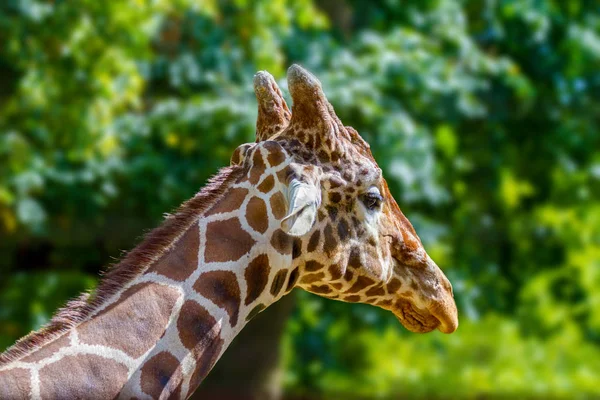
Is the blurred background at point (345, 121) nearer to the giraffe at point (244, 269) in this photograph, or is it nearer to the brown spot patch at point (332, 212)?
the giraffe at point (244, 269)

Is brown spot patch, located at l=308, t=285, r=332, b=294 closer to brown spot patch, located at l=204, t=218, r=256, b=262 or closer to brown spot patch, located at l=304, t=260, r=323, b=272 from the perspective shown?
brown spot patch, located at l=304, t=260, r=323, b=272

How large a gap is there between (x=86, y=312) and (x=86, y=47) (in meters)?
6.32

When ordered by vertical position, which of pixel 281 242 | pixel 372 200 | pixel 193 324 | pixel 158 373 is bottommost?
pixel 158 373

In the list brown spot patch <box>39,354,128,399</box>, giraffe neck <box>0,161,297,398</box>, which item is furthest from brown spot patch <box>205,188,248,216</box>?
brown spot patch <box>39,354,128,399</box>

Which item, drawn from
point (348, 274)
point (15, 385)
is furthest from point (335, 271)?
point (15, 385)

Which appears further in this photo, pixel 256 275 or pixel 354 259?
pixel 354 259

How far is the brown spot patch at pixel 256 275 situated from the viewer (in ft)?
10.5

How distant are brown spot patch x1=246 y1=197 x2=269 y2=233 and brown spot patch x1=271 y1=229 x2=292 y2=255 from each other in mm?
43

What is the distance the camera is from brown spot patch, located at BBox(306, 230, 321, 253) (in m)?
3.31

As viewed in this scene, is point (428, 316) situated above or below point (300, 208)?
above

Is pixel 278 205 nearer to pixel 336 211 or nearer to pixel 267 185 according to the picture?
pixel 267 185

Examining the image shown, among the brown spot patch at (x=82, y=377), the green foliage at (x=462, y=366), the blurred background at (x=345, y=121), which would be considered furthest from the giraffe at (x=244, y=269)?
the green foliage at (x=462, y=366)

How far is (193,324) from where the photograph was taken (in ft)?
10.0

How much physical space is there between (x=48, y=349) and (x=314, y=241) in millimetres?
961
